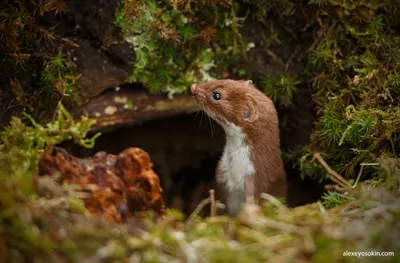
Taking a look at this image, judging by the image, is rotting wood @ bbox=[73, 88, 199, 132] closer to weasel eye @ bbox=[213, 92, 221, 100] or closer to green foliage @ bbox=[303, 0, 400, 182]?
weasel eye @ bbox=[213, 92, 221, 100]

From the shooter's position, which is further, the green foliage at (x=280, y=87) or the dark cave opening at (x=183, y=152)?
the dark cave opening at (x=183, y=152)

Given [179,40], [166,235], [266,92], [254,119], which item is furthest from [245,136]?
[166,235]

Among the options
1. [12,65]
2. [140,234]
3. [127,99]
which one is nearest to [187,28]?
[127,99]

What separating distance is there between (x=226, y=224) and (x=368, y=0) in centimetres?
224

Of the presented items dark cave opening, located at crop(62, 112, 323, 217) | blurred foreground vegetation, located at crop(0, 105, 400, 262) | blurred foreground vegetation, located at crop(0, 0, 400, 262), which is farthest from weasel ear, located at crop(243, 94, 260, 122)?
blurred foreground vegetation, located at crop(0, 105, 400, 262)

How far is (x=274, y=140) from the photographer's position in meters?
3.56

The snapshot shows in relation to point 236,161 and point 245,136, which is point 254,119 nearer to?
point 245,136

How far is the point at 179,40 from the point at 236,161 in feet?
3.18

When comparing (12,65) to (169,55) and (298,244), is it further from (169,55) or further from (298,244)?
(298,244)

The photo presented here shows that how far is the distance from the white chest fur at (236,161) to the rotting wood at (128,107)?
0.57 meters

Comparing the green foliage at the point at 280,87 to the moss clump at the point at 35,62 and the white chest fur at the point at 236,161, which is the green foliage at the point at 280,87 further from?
the moss clump at the point at 35,62

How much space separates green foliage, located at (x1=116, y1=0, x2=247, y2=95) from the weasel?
1.00 ft

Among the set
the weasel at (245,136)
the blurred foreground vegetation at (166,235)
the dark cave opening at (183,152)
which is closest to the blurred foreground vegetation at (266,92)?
the blurred foreground vegetation at (166,235)

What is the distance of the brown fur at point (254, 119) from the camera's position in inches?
136
